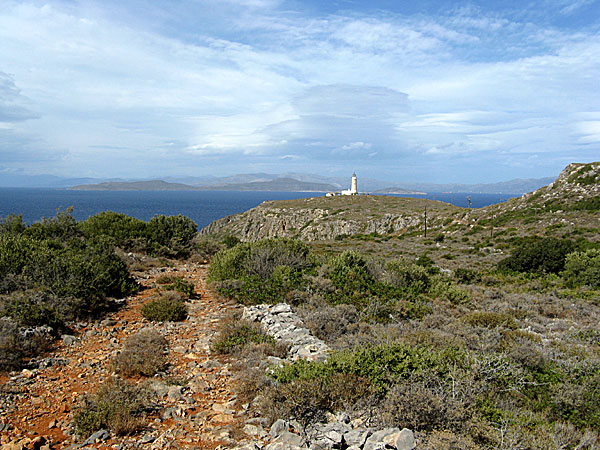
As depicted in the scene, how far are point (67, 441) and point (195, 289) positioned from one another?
23.4 feet

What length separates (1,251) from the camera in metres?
8.83

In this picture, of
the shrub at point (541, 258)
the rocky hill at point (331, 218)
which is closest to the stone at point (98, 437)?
the shrub at point (541, 258)

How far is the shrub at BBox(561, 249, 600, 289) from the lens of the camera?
51.1 feet

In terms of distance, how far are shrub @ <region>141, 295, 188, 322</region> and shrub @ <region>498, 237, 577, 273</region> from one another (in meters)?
18.5

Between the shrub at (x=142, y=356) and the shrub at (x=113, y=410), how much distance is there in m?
0.70

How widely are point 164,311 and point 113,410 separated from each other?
155 inches

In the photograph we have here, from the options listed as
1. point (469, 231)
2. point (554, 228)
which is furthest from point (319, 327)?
point (469, 231)

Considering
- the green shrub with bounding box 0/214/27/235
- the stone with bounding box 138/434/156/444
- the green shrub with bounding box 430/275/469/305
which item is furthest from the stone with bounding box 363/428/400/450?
the green shrub with bounding box 0/214/27/235

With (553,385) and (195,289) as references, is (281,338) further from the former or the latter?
(195,289)

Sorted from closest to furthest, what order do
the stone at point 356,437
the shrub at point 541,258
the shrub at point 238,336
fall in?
the stone at point 356,437, the shrub at point 238,336, the shrub at point 541,258

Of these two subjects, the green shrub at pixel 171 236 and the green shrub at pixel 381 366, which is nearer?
the green shrub at pixel 381 366

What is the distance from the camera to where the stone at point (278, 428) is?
4023 mm

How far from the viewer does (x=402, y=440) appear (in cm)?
345

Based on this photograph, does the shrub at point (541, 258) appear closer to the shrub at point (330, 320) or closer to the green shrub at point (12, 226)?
the shrub at point (330, 320)
